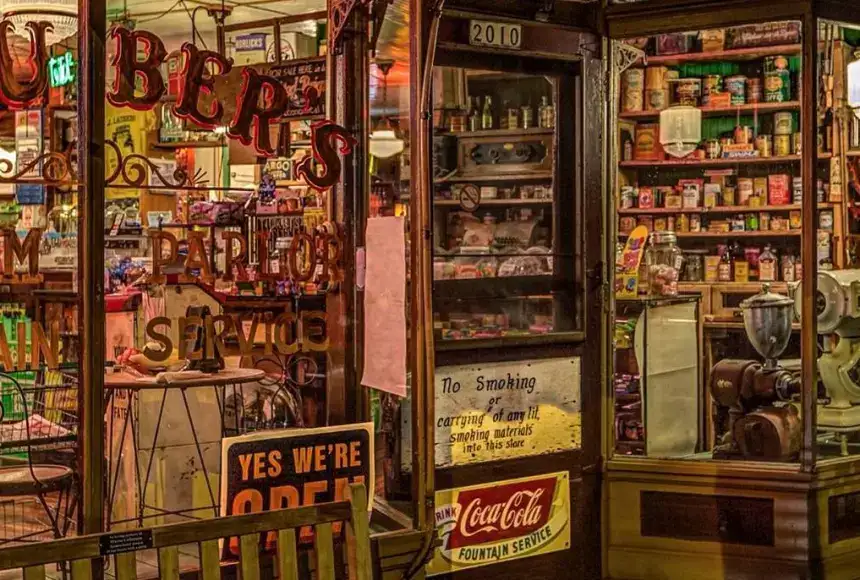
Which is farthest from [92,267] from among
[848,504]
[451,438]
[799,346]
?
[848,504]

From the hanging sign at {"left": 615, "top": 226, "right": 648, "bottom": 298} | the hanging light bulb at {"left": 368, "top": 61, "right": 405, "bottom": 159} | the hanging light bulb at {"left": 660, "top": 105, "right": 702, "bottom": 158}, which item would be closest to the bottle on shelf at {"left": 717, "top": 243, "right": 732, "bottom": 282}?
the hanging light bulb at {"left": 660, "top": 105, "right": 702, "bottom": 158}

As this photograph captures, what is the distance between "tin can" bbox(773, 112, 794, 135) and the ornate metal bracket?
103 cm

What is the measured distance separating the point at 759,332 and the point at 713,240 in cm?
185

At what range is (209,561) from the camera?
128 inches

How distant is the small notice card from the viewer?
13.7 feet

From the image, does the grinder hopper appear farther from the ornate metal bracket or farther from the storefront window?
the ornate metal bracket

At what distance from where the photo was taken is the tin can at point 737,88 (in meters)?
6.73

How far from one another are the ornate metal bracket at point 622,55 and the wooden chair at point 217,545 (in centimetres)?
275

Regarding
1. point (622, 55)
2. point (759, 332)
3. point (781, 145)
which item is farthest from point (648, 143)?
point (759, 332)

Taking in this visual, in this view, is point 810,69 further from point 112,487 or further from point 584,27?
point 112,487

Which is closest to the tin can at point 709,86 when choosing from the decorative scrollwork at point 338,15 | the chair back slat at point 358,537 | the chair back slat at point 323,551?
the decorative scrollwork at point 338,15

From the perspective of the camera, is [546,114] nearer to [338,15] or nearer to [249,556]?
[338,15]

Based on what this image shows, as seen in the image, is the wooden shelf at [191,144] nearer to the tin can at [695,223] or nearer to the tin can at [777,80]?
the tin can at [695,223]

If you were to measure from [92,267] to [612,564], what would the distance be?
9.82 ft
